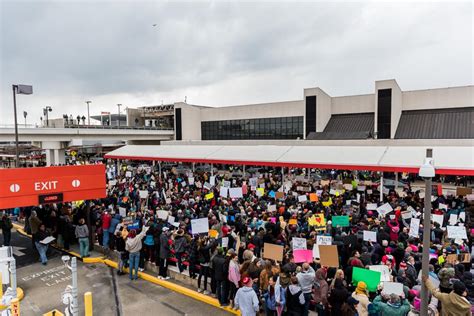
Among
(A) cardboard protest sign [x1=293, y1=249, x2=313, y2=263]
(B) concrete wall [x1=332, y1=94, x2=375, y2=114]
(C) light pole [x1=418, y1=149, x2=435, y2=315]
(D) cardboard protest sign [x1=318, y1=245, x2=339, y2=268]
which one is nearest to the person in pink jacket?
(A) cardboard protest sign [x1=293, y1=249, x2=313, y2=263]

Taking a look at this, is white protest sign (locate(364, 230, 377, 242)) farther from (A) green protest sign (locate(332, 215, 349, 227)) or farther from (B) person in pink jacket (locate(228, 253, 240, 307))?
(B) person in pink jacket (locate(228, 253, 240, 307))

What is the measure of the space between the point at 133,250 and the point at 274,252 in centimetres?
429

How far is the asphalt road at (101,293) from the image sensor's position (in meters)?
8.03

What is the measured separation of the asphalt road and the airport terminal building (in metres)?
27.6

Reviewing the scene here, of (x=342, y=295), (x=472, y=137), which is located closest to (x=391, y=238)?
(x=342, y=295)

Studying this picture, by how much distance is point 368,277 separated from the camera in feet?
22.6

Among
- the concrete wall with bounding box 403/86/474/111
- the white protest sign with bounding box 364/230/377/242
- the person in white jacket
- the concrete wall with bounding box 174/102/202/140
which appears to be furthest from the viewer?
the concrete wall with bounding box 174/102/202/140

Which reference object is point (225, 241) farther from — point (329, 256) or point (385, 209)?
point (385, 209)

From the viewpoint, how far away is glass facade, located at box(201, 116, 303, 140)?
41594 millimetres

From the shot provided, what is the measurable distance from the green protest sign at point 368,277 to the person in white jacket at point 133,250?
6.19 m

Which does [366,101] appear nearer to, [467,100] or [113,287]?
[467,100]

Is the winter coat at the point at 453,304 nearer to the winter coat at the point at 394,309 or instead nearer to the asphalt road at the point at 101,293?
the winter coat at the point at 394,309

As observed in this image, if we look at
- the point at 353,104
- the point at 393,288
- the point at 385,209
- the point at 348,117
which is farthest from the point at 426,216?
the point at 353,104

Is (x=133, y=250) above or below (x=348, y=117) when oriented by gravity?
below
